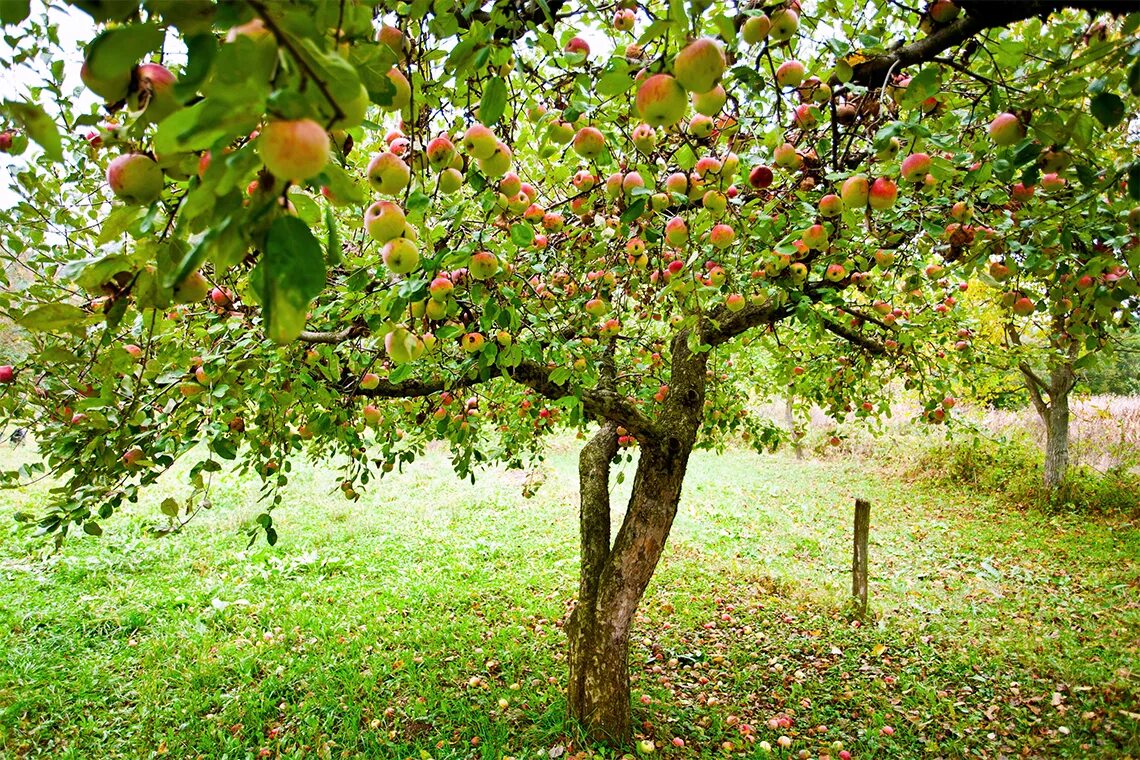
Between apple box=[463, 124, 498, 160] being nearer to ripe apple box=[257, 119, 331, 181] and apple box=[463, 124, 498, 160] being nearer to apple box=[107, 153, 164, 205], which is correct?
apple box=[107, 153, 164, 205]

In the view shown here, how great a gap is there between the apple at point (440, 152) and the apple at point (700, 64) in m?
0.54

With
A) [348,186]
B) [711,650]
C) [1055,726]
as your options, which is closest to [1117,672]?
[1055,726]

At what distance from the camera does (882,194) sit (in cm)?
144

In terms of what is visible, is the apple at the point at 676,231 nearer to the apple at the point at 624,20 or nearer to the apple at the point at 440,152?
the apple at the point at 624,20

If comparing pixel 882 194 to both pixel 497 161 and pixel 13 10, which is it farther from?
pixel 13 10

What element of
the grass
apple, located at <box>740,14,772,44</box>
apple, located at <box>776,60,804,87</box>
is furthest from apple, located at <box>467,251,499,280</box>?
the grass

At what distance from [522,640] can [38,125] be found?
513 centimetres

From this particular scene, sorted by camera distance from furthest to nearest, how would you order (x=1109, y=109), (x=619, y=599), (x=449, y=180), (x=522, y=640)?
(x=522, y=640) < (x=619, y=599) < (x=449, y=180) < (x=1109, y=109)

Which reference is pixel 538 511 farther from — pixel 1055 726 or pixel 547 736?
pixel 1055 726

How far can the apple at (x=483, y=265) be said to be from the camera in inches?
60.2

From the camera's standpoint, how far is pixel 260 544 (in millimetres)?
7566

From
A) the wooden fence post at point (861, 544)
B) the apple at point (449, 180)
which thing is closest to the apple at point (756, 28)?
the apple at point (449, 180)

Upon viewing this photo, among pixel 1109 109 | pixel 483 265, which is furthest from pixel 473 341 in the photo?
pixel 1109 109

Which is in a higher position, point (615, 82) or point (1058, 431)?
point (615, 82)
